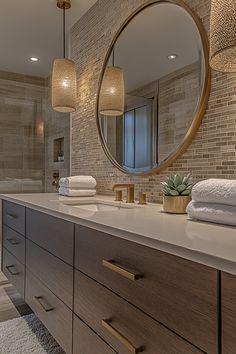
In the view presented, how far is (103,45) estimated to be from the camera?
2.20 meters

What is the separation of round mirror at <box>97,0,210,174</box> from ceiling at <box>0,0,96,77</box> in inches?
31.4

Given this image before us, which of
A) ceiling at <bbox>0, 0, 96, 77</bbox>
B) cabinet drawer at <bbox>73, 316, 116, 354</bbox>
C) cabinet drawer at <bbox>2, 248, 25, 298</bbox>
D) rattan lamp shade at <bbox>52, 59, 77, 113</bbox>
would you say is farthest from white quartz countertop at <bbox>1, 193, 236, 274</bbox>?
ceiling at <bbox>0, 0, 96, 77</bbox>

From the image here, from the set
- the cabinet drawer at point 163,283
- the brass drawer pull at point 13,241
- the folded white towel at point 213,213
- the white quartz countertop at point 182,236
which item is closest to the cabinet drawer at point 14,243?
the brass drawer pull at point 13,241

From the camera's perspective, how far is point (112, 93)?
2.04 meters

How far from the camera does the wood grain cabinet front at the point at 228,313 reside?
55 centimetres

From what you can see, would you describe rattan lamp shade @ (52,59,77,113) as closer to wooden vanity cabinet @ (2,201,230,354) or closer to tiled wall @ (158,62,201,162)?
tiled wall @ (158,62,201,162)

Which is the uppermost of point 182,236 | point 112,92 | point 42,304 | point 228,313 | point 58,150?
point 112,92

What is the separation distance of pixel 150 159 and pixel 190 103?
40cm

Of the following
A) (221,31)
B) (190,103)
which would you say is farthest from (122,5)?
(221,31)

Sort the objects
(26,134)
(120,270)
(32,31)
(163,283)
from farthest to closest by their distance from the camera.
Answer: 1. (26,134)
2. (32,31)
3. (120,270)
4. (163,283)

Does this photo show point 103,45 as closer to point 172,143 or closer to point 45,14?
point 45,14

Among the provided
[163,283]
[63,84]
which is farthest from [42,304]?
[63,84]

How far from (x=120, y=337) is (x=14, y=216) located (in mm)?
1303

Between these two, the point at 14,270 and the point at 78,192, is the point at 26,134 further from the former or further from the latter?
the point at 14,270
